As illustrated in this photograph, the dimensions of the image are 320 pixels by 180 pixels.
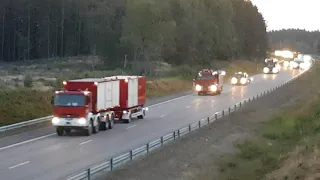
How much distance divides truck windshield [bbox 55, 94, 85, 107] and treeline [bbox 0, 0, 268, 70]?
47811 millimetres

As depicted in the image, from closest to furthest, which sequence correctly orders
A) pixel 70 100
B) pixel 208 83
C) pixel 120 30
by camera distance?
pixel 70 100 → pixel 208 83 → pixel 120 30

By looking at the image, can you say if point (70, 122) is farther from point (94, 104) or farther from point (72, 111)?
point (94, 104)

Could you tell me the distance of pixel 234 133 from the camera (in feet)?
117

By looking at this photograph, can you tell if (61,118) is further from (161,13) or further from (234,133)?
(161,13)

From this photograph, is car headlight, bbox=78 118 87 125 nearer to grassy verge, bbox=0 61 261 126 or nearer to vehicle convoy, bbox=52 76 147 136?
vehicle convoy, bbox=52 76 147 136

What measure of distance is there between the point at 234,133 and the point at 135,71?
44385 mm

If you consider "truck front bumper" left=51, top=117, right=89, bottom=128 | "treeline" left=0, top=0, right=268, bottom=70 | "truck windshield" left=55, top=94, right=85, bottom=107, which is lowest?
"truck front bumper" left=51, top=117, right=89, bottom=128

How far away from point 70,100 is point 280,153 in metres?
10.8

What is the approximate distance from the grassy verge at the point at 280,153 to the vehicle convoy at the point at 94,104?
7875mm

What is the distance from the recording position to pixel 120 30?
97062 millimetres

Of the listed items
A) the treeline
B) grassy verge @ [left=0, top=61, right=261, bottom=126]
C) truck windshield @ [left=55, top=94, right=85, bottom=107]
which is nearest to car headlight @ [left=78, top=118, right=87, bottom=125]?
truck windshield @ [left=55, top=94, right=85, bottom=107]

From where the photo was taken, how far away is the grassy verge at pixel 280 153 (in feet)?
69.6

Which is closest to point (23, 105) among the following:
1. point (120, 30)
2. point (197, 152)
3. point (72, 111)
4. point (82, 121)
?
point (72, 111)

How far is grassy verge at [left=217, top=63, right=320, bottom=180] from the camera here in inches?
835
